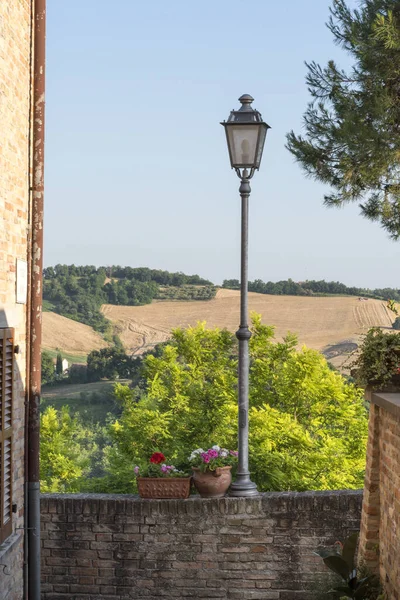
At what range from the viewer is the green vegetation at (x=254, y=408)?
1788 cm

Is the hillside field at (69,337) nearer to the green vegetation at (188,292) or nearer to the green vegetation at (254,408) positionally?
the green vegetation at (188,292)

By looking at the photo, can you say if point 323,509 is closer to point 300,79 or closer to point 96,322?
point 300,79

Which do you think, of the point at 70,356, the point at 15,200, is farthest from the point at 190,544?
the point at 70,356

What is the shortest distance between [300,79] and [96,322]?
3316 centimetres

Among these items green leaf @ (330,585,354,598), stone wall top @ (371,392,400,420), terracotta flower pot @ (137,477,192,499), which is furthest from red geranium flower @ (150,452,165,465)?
stone wall top @ (371,392,400,420)

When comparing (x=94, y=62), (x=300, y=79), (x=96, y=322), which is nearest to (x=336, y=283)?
(x=96, y=322)

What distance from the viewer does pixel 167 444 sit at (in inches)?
740

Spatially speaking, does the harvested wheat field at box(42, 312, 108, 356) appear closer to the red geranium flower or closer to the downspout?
the red geranium flower

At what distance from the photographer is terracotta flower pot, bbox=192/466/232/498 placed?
7176 mm

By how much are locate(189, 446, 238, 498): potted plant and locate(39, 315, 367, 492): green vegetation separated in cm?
895

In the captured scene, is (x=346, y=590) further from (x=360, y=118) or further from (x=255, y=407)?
(x=255, y=407)

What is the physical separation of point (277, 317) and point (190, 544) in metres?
27.4

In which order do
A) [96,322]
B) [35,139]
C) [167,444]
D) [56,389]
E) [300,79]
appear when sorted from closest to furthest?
[35,139] < [300,79] < [167,444] < [56,389] < [96,322]

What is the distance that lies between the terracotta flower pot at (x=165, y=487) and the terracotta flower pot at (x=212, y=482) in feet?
0.28
